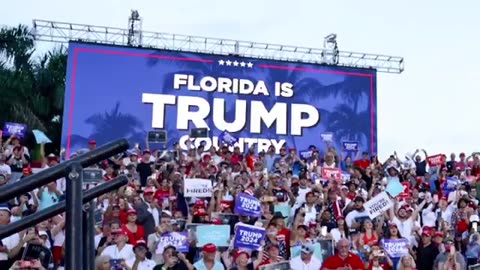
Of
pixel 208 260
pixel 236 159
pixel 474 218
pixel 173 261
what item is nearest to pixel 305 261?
pixel 208 260

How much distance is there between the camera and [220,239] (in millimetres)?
10539

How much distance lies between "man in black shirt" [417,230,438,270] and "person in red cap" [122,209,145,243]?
4511 millimetres

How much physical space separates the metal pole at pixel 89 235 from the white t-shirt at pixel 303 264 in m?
8.10

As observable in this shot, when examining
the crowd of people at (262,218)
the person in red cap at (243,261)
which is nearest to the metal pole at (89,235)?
the crowd of people at (262,218)

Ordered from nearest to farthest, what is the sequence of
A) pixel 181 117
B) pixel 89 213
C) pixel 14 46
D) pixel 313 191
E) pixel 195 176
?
pixel 89 213
pixel 313 191
pixel 195 176
pixel 181 117
pixel 14 46

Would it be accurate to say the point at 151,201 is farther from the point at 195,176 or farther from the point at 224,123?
the point at 224,123

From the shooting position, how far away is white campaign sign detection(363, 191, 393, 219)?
1223 centimetres

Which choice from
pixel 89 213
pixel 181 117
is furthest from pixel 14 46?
pixel 89 213

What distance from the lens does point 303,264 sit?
9.98 m

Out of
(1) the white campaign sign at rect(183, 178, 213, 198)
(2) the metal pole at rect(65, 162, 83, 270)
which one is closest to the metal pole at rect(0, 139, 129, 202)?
(2) the metal pole at rect(65, 162, 83, 270)

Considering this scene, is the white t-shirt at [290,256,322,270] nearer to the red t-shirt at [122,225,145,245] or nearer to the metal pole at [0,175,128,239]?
the red t-shirt at [122,225,145,245]

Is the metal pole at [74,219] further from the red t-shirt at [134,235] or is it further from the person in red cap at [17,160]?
the person in red cap at [17,160]

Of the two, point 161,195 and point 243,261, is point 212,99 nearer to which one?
point 161,195

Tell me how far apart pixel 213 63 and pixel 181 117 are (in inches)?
87.5
